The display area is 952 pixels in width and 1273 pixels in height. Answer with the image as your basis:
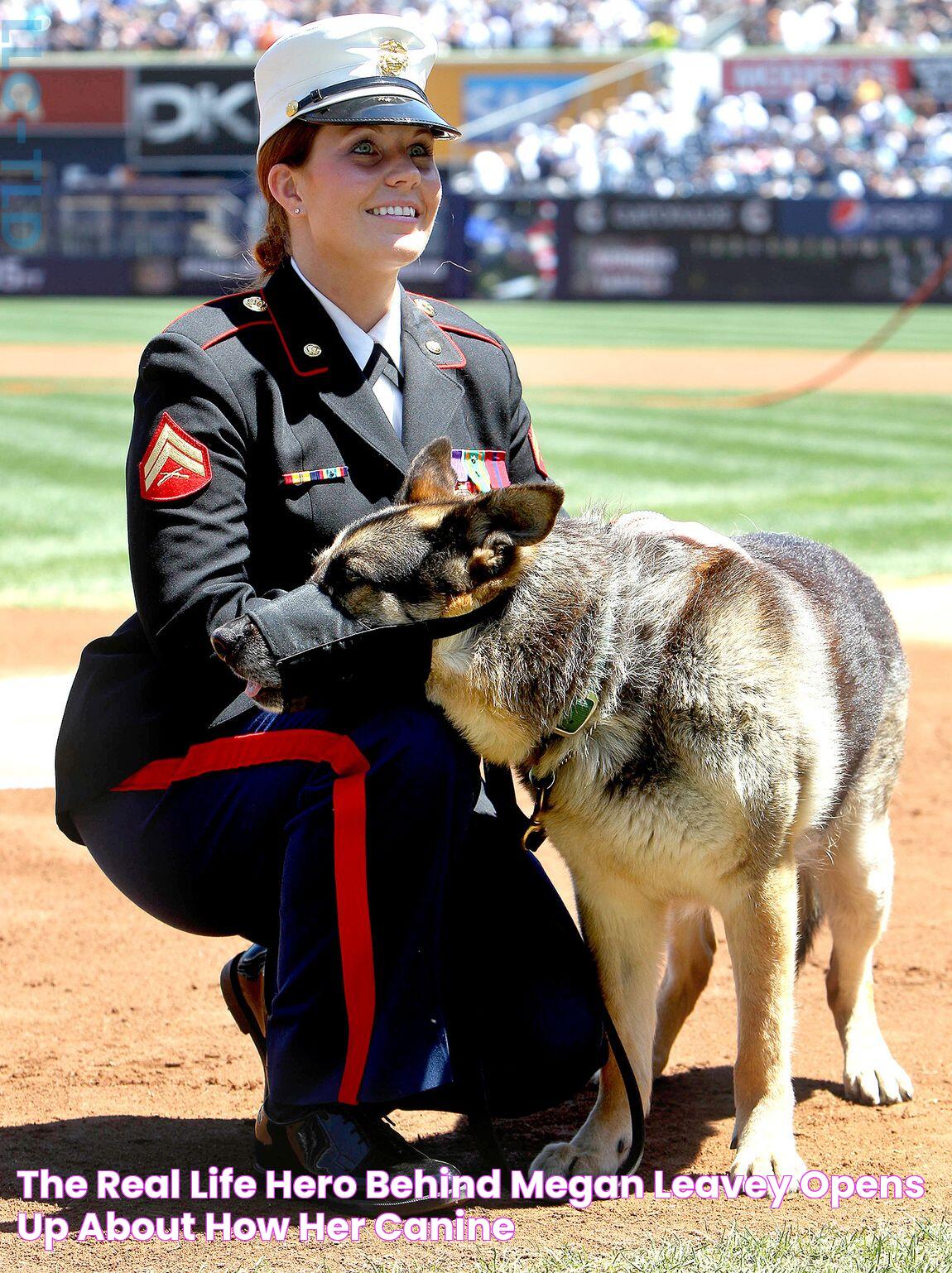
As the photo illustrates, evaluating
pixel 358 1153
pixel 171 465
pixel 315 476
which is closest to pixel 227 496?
pixel 171 465

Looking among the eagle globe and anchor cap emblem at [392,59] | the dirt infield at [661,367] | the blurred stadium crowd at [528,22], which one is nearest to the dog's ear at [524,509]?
the eagle globe and anchor cap emblem at [392,59]

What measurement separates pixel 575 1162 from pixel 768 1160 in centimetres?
42

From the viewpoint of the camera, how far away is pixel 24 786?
582cm

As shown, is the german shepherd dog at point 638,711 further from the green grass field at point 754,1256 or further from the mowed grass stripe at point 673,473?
the mowed grass stripe at point 673,473

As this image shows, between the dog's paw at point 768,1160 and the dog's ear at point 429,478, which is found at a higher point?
the dog's ear at point 429,478

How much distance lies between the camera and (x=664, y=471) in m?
13.0

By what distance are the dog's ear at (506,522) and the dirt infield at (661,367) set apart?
16546 millimetres

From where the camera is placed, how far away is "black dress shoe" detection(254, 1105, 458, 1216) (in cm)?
296

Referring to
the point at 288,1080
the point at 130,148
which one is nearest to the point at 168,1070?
the point at 288,1080

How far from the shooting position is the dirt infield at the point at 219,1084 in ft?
9.71

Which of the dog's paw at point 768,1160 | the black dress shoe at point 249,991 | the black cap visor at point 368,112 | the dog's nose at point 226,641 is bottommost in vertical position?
the dog's paw at point 768,1160

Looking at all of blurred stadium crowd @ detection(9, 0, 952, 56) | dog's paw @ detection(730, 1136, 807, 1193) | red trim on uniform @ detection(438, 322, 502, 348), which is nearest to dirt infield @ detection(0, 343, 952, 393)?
red trim on uniform @ detection(438, 322, 502, 348)

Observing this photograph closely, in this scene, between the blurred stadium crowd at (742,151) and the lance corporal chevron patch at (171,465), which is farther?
the blurred stadium crowd at (742,151)

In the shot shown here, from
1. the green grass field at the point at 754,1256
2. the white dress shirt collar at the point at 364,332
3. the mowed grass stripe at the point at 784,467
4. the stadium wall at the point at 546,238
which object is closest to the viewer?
the green grass field at the point at 754,1256
